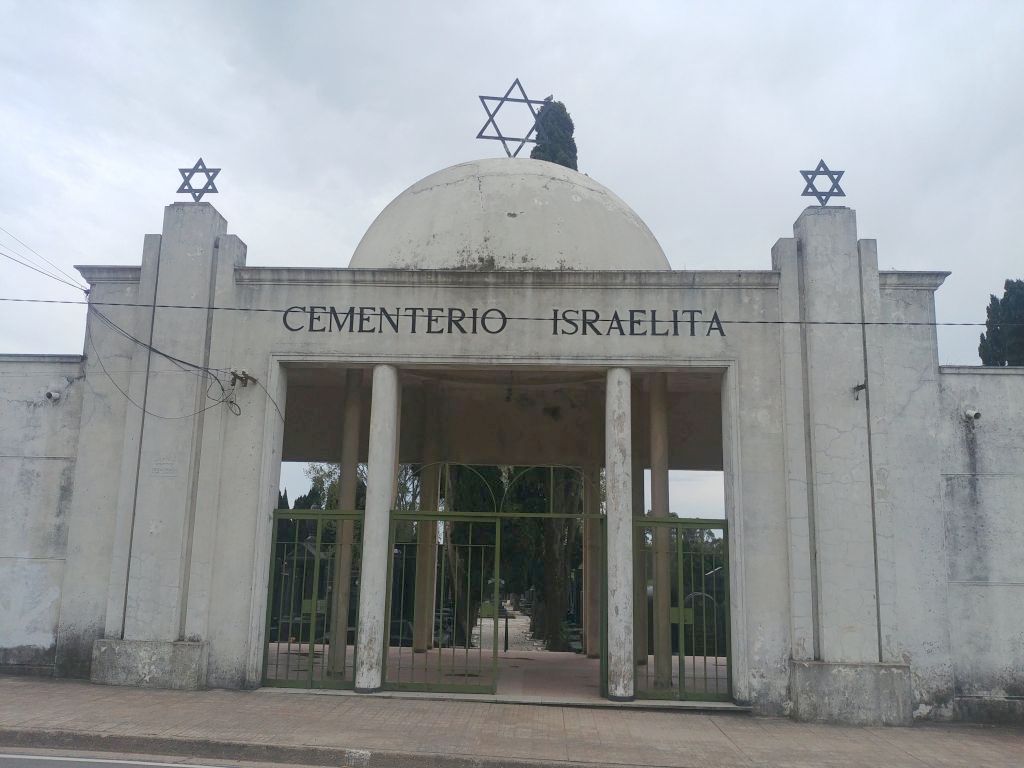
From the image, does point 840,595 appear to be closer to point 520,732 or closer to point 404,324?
point 520,732

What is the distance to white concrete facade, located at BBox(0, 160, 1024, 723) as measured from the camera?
11.8 meters

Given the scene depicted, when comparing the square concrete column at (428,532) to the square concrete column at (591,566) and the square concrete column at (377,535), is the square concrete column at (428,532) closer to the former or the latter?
the square concrete column at (591,566)

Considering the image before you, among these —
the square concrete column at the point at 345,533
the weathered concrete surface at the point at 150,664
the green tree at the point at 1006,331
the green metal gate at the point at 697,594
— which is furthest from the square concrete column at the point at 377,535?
the green tree at the point at 1006,331

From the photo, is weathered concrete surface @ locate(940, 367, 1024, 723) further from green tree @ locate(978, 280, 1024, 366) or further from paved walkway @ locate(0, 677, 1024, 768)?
green tree @ locate(978, 280, 1024, 366)

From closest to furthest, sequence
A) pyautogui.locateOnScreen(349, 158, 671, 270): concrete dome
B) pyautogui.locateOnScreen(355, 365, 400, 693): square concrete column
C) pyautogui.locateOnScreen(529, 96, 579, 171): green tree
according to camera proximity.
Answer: pyautogui.locateOnScreen(355, 365, 400, 693): square concrete column, pyautogui.locateOnScreen(349, 158, 671, 270): concrete dome, pyautogui.locateOnScreen(529, 96, 579, 171): green tree

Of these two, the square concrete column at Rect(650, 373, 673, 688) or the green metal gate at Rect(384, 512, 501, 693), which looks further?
the square concrete column at Rect(650, 373, 673, 688)

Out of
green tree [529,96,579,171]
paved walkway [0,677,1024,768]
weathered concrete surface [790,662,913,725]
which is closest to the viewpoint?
paved walkway [0,677,1024,768]

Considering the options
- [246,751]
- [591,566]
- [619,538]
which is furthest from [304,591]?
[591,566]

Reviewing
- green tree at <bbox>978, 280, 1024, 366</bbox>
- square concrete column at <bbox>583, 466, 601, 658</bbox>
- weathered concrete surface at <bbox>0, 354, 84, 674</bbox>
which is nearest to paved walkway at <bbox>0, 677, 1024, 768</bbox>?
weathered concrete surface at <bbox>0, 354, 84, 674</bbox>

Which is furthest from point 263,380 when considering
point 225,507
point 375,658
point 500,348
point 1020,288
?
point 1020,288

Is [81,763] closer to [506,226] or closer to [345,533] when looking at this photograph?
[345,533]

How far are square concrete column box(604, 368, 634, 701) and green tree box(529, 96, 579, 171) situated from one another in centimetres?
1196

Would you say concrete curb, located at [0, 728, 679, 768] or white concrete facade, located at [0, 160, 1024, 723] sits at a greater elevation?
white concrete facade, located at [0, 160, 1024, 723]

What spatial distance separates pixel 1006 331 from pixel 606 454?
16730mm
